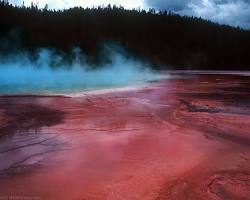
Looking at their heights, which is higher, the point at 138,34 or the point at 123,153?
the point at 138,34

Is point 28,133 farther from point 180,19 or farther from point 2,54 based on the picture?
point 180,19

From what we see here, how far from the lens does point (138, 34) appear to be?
6153 centimetres

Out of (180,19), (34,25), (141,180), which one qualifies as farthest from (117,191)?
(180,19)

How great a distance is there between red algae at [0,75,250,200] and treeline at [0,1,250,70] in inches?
1205

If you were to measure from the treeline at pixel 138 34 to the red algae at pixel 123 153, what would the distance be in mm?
30608

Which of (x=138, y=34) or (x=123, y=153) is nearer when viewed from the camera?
(x=123, y=153)

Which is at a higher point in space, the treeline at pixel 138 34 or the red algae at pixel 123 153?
the treeline at pixel 138 34

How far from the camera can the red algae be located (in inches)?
169

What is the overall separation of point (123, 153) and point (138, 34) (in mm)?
57084

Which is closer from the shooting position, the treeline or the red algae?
the red algae

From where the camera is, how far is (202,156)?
566 centimetres

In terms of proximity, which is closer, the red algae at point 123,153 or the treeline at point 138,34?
the red algae at point 123,153

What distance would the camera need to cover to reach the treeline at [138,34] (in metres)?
45.6

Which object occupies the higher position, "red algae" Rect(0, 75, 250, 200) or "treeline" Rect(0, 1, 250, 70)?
"treeline" Rect(0, 1, 250, 70)
